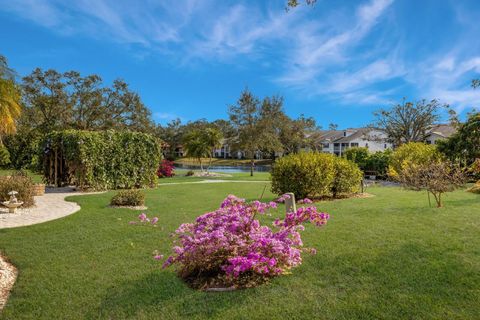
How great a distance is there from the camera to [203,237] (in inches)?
168

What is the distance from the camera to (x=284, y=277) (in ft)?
14.7

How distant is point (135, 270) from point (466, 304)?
4.25m

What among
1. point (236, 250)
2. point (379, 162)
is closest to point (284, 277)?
point (236, 250)

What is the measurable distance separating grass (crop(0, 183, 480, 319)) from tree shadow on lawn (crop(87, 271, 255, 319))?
0.01m

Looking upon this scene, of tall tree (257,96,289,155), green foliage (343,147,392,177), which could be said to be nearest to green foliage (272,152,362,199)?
green foliage (343,147,392,177)

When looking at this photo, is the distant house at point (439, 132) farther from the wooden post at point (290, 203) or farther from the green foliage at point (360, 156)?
the wooden post at point (290, 203)

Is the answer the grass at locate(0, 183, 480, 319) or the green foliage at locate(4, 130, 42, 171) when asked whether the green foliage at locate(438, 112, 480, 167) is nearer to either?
the grass at locate(0, 183, 480, 319)

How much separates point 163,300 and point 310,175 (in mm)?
8225

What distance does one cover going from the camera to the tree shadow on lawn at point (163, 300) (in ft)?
11.9

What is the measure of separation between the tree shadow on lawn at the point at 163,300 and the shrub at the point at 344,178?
9.01 metres

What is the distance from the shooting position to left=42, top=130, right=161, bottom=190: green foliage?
1473cm

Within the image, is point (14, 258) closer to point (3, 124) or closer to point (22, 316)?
point (22, 316)

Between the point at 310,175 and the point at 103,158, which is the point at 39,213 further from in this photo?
the point at 310,175

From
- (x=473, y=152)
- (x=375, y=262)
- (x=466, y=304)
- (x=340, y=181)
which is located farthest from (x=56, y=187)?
(x=473, y=152)
